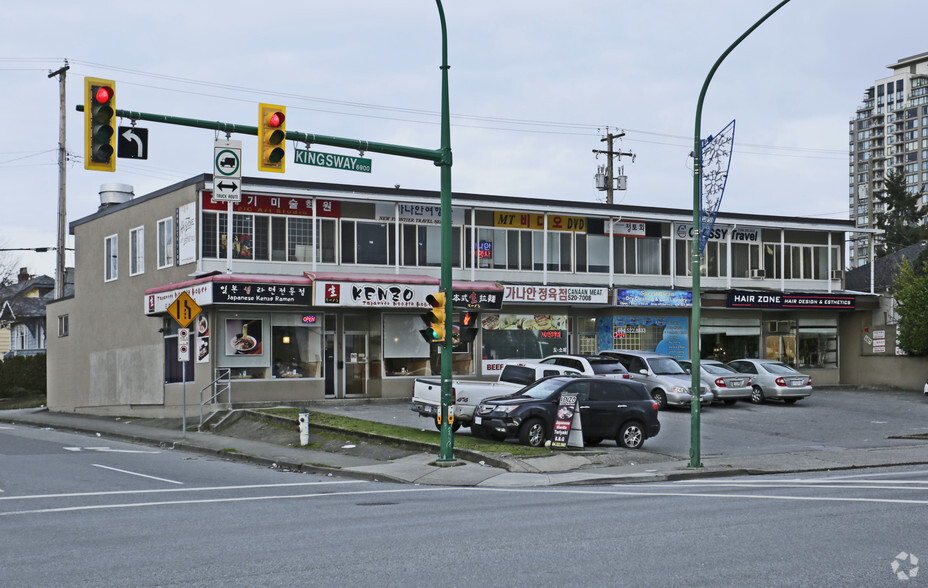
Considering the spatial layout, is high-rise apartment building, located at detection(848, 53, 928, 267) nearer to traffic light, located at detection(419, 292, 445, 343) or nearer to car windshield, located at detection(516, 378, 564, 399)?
car windshield, located at detection(516, 378, 564, 399)

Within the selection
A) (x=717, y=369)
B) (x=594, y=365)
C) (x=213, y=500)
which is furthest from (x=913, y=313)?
(x=213, y=500)

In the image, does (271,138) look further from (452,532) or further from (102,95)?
(452,532)

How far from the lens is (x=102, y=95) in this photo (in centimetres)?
1458

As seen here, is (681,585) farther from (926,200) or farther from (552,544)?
(926,200)

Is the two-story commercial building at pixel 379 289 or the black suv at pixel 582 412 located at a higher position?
the two-story commercial building at pixel 379 289

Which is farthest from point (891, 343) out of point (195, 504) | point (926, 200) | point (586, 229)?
point (926, 200)

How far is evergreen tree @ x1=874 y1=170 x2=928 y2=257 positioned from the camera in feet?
256

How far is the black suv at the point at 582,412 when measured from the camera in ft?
69.5

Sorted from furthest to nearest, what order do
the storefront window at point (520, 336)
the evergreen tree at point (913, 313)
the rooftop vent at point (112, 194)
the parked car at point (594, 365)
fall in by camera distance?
the evergreen tree at point (913, 313) < the rooftop vent at point (112, 194) < the storefront window at point (520, 336) < the parked car at point (594, 365)

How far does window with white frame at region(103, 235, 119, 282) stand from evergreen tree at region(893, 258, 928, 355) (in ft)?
96.1

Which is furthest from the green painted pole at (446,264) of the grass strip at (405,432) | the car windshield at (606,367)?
the car windshield at (606,367)

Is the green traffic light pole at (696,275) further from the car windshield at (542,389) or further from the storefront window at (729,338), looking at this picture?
the storefront window at (729,338)

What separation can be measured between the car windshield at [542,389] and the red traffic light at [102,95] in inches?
436

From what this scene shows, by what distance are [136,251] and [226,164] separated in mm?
18307
